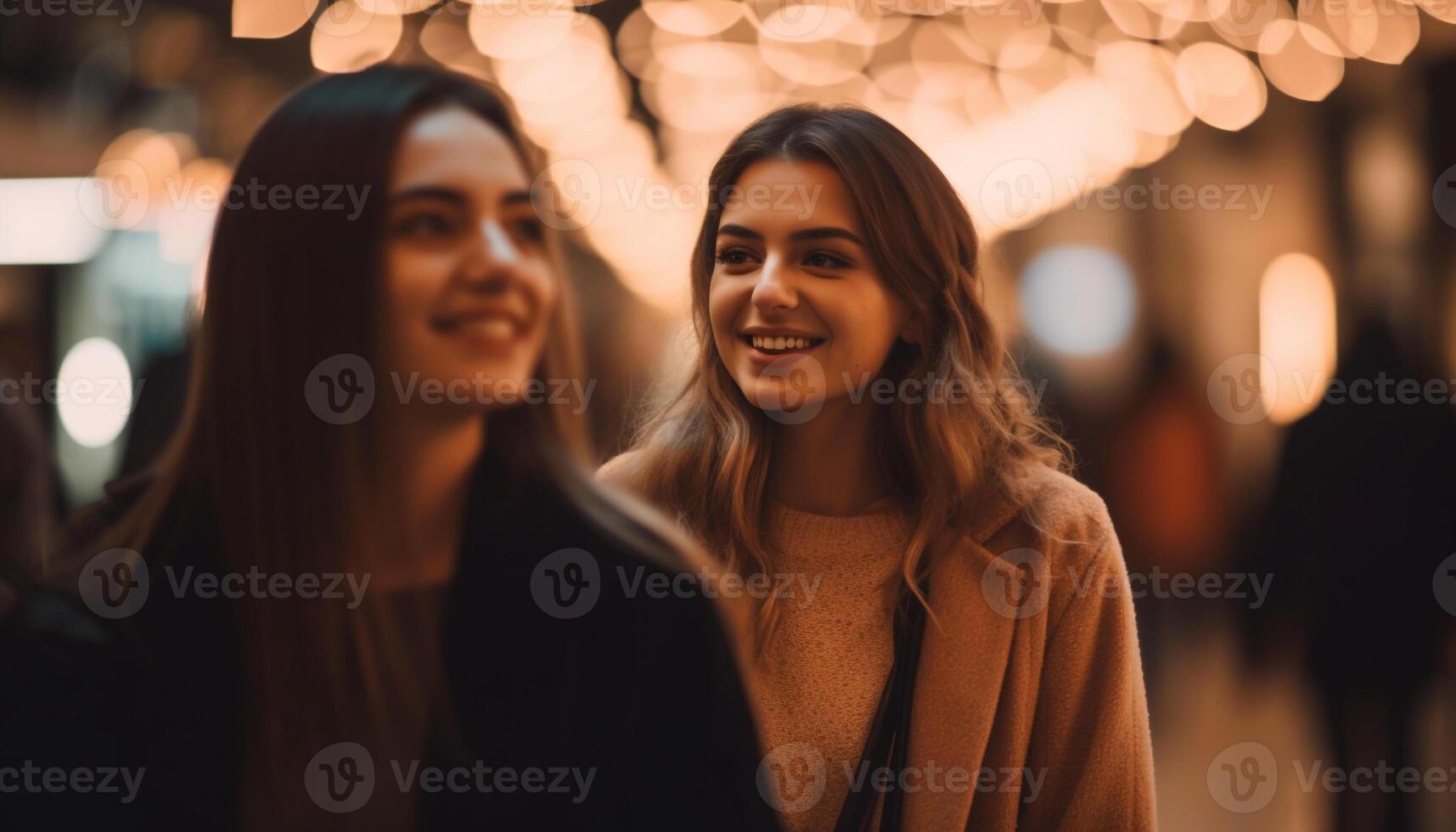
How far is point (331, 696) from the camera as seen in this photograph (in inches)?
44.7

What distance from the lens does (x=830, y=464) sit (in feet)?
6.05

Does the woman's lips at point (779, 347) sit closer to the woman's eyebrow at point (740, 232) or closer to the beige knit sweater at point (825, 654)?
the woman's eyebrow at point (740, 232)

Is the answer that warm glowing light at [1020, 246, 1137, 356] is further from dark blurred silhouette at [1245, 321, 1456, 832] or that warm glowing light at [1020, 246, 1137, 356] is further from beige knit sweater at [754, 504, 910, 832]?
beige knit sweater at [754, 504, 910, 832]

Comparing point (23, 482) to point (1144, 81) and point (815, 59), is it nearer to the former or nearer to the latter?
point (815, 59)

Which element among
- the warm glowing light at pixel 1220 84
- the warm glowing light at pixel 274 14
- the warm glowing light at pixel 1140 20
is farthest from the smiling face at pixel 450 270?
the warm glowing light at pixel 1220 84

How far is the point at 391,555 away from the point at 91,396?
4.27 m

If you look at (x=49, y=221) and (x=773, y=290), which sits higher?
(x=49, y=221)

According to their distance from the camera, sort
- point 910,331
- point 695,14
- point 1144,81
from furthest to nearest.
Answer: point 1144,81 < point 695,14 < point 910,331

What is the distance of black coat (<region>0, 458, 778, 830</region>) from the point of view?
1.11 metres

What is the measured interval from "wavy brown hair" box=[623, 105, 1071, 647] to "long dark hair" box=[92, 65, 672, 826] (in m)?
0.65

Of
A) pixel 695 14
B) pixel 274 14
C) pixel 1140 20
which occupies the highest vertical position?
pixel 1140 20

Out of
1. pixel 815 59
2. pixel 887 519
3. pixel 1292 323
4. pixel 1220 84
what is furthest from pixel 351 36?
pixel 1292 323

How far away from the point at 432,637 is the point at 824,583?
0.74 m

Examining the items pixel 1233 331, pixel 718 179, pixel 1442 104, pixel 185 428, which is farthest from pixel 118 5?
pixel 1233 331
